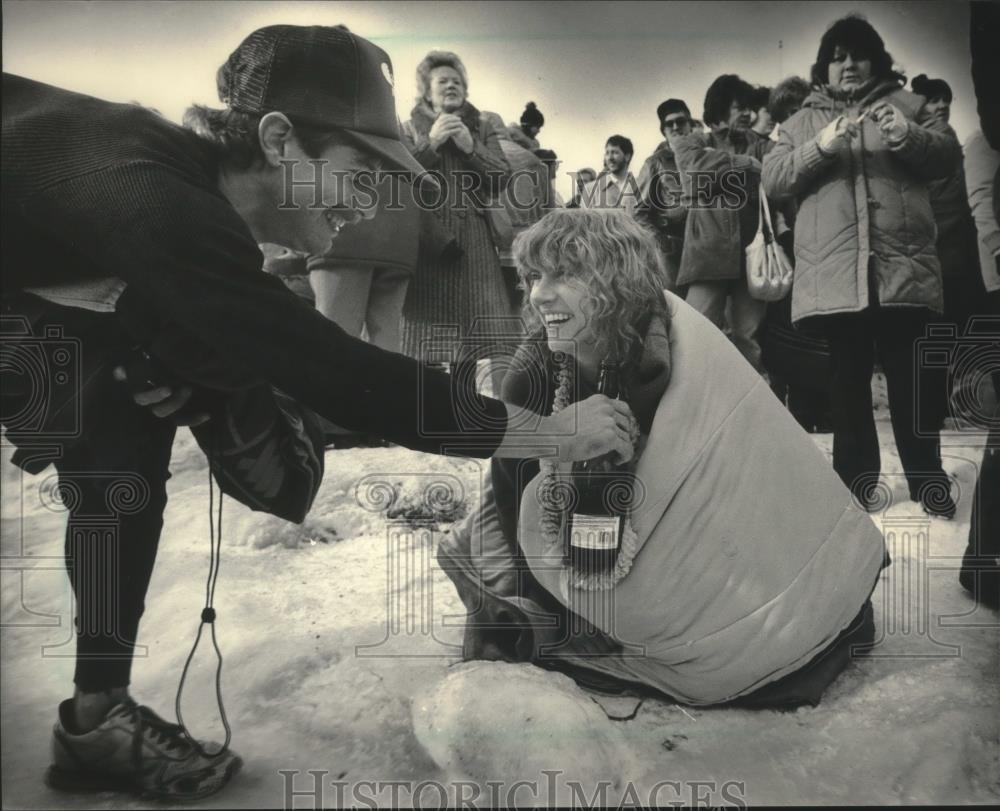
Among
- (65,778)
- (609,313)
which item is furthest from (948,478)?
→ (65,778)

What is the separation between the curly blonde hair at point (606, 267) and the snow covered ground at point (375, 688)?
0.46m

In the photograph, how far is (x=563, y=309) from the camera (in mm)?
1701

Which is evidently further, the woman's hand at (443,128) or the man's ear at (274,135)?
the woman's hand at (443,128)

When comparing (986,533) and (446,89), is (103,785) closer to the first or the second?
(446,89)

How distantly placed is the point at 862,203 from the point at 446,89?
3.46 ft

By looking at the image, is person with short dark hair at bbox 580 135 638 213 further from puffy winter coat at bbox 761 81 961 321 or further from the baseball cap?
the baseball cap

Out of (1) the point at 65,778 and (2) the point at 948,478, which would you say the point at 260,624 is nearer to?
(1) the point at 65,778

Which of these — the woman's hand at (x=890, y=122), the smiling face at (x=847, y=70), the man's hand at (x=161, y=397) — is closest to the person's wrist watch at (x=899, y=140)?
the woman's hand at (x=890, y=122)

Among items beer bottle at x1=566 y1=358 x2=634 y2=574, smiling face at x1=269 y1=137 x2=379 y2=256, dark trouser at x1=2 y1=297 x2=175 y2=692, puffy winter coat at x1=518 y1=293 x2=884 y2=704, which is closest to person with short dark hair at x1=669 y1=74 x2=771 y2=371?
puffy winter coat at x1=518 y1=293 x2=884 y2=704

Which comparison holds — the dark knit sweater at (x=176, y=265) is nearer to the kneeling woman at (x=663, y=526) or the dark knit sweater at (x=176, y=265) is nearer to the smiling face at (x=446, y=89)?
the kneeling woman at (x=663, y=526)

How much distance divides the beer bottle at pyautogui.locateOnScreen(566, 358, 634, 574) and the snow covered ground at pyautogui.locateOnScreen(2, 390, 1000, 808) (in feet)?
0.85

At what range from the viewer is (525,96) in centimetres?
184

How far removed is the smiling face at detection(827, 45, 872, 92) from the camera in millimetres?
1854

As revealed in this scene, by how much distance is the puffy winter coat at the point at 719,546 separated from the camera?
5.61ft
